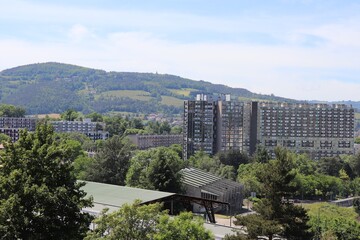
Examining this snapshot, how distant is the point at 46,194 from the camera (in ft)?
54.7

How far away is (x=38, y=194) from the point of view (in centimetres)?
1662

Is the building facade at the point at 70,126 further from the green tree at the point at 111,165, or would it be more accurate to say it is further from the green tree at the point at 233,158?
the green tree at the point at 111,165

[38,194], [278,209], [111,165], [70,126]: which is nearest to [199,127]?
[111,165]

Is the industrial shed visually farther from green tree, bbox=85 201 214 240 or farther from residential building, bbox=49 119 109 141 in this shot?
residential building, bbox=49 119 109 141

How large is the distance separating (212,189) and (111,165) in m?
12.1

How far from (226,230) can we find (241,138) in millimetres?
71788

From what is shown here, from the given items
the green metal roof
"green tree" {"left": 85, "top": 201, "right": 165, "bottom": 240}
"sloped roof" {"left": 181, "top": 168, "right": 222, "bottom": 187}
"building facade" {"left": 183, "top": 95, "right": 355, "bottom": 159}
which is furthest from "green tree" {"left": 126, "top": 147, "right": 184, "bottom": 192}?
"building facade" {"left": 183, "top": 95, "right": 355, "bottom": 159}

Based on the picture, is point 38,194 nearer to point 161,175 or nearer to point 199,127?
point 161,175

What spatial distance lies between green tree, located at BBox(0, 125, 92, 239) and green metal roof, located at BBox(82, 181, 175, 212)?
15.8 meters

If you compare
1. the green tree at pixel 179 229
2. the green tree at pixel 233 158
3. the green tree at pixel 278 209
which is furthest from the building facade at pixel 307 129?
A: the green tree at pixel 179 229

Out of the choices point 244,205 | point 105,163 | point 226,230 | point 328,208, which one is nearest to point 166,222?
point 226,230

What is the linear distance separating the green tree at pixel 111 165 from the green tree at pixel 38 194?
3730 centimetres

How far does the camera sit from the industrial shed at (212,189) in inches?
2156

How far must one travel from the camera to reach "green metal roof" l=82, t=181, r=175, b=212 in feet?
114
